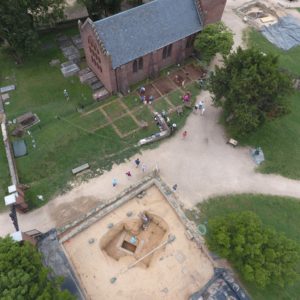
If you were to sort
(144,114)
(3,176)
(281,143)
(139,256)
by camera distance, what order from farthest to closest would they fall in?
(144,114) → (281,143) → (3,176) → (139,256)

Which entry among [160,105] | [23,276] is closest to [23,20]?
[160,105]

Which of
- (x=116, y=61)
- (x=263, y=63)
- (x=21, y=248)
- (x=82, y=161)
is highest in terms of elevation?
(x=263, y=63)

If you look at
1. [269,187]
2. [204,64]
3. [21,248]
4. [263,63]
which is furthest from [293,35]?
[21,248]

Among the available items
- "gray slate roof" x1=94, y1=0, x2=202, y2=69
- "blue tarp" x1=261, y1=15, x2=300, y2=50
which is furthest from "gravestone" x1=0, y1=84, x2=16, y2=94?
"blue tarp" x1=261, y1=15, x2=300, y2=50

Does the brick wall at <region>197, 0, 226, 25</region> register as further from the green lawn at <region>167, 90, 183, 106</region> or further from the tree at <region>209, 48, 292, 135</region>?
the tree at <region>209, 48, 292, 135</region>

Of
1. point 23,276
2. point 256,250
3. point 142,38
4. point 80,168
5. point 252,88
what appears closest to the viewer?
point 23,276

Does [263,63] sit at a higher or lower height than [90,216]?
higher

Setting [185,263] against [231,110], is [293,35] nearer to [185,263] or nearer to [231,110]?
[231,110]

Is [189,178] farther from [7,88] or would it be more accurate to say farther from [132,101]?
[7,88]
